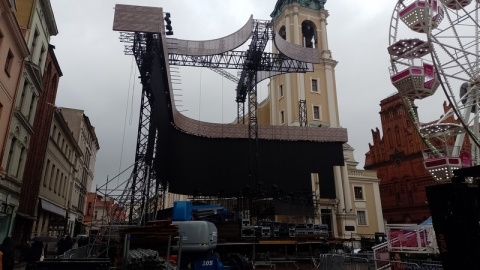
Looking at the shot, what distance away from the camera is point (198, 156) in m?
30.0

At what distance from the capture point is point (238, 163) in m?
30.9

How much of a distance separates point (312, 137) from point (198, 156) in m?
11.1

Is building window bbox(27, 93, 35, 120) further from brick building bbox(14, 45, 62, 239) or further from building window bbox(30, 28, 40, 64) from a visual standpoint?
brick building bbox(14, 45, 62, 239)

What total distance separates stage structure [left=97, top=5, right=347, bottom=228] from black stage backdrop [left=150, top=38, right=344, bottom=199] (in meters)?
0.08

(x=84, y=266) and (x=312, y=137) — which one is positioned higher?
(x=312, y=137)

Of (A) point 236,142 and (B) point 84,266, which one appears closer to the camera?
(B) point 84,266

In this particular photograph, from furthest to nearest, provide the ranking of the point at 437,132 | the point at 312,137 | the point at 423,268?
the point at 312,137 < the point at 437,132 < the point at 423,268

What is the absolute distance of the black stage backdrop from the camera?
28328 millimetres

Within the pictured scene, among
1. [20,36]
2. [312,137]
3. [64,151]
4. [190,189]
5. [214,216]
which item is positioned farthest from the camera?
[312,137]

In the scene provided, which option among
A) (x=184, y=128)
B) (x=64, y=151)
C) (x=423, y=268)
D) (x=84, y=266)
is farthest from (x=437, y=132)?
(x=64, y=151)

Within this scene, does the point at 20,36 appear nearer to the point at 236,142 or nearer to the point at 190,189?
the point at 190,189

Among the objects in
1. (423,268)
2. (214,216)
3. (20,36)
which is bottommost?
(423,268)

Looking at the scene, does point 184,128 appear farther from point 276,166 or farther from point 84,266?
point 84,266

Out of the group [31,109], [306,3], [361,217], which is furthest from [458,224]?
[306,3]
